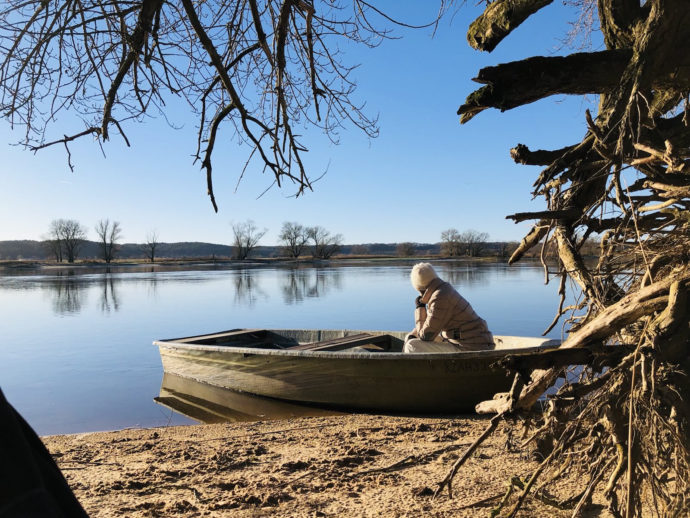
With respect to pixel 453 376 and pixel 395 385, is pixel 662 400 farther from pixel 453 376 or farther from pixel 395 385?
pixel 395 385

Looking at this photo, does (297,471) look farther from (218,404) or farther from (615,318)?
(218,404)

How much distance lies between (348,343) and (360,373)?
1724mm

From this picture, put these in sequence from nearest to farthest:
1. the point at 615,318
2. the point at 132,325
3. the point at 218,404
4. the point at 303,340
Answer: the point at 615,318 < the point at 218,404 < the point at 303,340 < the point at 132,325

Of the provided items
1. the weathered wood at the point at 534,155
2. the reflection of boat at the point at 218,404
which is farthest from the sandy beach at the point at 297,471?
the weathered wood at the point at 534,155

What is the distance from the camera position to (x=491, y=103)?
279 cm

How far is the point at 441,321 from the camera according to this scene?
7504 millimetres

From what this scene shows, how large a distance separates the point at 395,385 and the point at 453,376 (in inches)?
34.5

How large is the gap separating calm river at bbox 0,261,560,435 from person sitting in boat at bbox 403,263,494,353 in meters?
4.39

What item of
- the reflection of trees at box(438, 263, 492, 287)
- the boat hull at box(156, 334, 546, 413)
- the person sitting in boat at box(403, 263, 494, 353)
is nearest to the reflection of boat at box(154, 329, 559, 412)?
the boat hull at box(156, 334, 546, 413)

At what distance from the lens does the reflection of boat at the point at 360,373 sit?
289 inches

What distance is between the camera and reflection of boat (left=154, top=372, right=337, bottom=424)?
876cm

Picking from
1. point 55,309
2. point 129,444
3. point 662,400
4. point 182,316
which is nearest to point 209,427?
point 129,444

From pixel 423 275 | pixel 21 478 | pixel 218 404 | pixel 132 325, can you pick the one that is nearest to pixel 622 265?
pixel 21 478

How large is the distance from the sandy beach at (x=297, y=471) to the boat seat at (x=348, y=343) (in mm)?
2344
